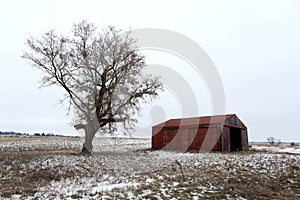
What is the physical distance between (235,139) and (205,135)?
19.5 ft

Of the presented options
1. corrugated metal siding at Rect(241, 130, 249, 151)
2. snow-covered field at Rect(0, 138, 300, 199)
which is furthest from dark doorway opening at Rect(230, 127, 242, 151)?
snow-covered field at Rect(0, 138, 300, 199)

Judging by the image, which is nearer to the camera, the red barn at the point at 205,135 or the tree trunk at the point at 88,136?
the tree trunk at the point at 88,136

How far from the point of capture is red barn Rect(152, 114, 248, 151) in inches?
1067

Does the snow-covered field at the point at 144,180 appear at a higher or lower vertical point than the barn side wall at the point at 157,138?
lower

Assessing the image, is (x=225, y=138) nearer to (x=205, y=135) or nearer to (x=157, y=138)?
(x=205, y=135)

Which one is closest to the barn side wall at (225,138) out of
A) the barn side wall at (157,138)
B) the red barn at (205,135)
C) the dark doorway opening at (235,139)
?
the red barn at (205,135)

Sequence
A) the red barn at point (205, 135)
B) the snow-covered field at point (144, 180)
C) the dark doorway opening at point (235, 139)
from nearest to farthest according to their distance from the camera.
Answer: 1. the snow-covered field at point (144, 180)
2. the red barn at point (205, 135)
3. the dark doorway opening at point (235, 139)

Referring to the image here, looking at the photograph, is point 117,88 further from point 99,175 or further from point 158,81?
point 99,175

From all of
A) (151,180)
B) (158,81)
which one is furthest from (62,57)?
(151,180)

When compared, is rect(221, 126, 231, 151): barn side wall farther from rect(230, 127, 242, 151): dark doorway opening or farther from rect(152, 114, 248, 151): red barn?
rect(230, 127, 242, 151): dark doorway opening

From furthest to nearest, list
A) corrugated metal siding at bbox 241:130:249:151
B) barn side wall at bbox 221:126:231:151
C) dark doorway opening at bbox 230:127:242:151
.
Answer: corrugated metal siding at bbox 241:130:249:151, dark doorway opening at bbox 230:127:242:151, barn side wall at bbox 221:126:231:151

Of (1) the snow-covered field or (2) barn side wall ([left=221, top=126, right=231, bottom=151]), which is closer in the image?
(1) the snow-covered field

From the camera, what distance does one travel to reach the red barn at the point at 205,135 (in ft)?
88.9

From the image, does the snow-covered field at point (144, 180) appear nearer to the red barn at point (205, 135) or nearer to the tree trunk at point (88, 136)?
the tree trunk at point (88, 136)
